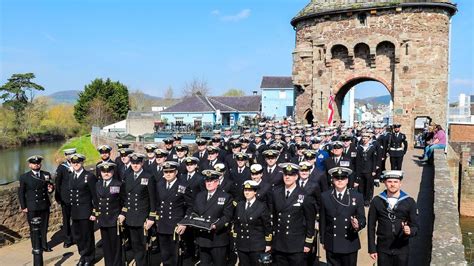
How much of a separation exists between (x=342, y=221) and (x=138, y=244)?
323 cm

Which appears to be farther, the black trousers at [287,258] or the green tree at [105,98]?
the green tree at [105,98]

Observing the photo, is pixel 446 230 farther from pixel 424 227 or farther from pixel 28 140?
pixel 28 140

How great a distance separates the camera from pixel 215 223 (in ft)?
20.2

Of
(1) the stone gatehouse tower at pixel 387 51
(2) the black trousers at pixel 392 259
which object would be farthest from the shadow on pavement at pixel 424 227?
(1) the stone gatehouse tower at pixel 387 51

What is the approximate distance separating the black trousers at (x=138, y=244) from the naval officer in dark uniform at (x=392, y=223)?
3.44m

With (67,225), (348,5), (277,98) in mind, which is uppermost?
(348,5)

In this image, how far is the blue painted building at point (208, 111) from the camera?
4491 cm

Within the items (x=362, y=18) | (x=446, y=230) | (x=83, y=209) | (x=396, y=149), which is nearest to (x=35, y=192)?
(x=83, y=209)

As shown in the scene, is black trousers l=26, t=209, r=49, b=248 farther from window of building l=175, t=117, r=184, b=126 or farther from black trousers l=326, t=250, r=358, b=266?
window of building l=175, t=117, r=184, b=126

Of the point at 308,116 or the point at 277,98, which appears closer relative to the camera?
the point at 308,116

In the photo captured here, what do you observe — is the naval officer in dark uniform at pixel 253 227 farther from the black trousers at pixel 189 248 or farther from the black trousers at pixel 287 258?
the black trousers at pixel 189 248

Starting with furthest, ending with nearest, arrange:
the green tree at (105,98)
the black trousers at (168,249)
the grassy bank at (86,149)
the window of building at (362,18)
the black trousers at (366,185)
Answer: the green tree at (105,98)
the grassy bank at (86,149)
the window of building at (362,18)
the black trousers at (366,185)
the black trousers at (168,249)

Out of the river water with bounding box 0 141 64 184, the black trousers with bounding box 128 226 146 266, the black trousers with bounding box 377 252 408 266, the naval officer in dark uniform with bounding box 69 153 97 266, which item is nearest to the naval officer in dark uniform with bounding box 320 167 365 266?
the black trousers with bounding box 377 252 408 266

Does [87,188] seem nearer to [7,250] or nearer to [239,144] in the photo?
[7,250]
